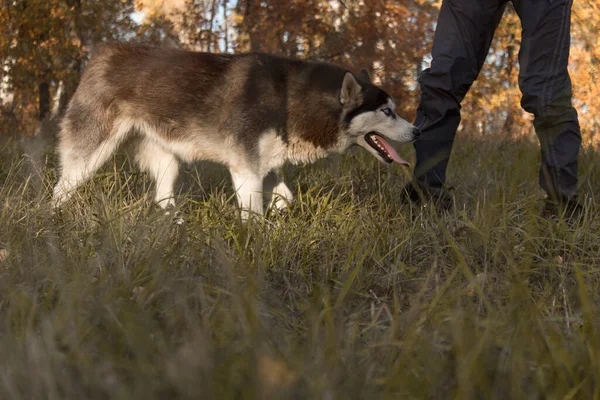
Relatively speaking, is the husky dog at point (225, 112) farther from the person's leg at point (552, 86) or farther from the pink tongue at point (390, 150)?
the person's leg at point (552, 86)

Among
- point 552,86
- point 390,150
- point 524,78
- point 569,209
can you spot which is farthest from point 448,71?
point 569,209

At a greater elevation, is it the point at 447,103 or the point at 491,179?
the point at 447,103

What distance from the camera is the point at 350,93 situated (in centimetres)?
453

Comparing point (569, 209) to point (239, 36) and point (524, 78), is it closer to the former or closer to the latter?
point (524, 78)

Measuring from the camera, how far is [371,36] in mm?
9930

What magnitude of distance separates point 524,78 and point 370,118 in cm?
109

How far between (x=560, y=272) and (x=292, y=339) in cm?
164

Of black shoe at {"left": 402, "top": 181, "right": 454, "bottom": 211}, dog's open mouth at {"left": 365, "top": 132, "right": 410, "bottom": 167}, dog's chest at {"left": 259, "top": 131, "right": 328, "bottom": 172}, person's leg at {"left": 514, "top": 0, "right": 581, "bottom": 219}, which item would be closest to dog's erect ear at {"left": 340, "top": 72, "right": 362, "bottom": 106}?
dog's open mouth at {"left": 365, "top": 132, "right": 410, "bottom": 167}

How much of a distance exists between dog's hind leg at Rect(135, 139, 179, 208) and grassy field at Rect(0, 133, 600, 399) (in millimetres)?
455

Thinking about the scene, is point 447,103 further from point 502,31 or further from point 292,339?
point 502,31

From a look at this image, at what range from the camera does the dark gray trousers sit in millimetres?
3783

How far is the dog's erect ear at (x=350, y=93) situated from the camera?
4.47 meters

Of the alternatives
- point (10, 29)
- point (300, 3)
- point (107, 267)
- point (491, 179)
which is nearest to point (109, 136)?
point (107, 267)

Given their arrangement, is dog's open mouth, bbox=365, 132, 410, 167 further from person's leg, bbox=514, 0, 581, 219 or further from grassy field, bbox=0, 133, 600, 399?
person's leg, bbox=514, 0, 581, 219
